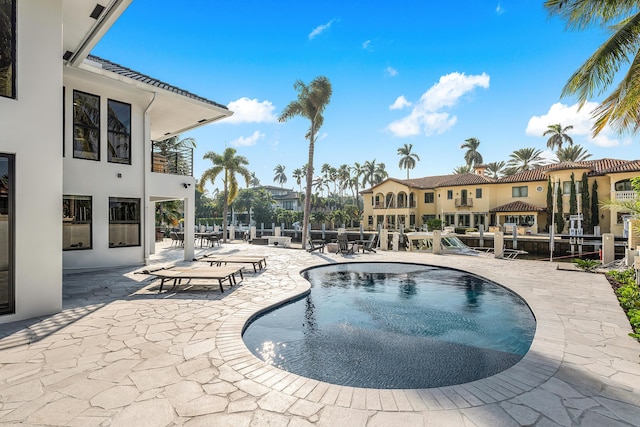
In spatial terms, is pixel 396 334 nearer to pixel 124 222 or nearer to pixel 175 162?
pixel 124 222

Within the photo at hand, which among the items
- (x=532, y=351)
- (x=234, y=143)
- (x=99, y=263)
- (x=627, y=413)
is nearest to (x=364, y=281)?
(x=532, y=351)

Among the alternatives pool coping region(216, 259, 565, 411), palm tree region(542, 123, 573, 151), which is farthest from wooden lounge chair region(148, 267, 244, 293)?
palm tree region(542, 123, 573, 151)

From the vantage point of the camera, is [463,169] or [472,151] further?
[463,169]

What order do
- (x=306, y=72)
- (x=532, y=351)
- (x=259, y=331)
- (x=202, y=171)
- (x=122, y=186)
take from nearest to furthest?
(x=532, y=351)
(x=259, y=331)
(x=122, y=186)
(x=306, y=72)
(x=202, y=171)

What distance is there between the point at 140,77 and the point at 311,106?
11.0 meters

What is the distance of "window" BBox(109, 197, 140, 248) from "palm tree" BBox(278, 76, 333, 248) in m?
10.5

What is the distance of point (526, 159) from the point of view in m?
45.0

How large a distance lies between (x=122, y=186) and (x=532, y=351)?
474 inches

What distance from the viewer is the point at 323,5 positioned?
525 inches

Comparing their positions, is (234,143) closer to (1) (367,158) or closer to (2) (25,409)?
(2) (25,409)

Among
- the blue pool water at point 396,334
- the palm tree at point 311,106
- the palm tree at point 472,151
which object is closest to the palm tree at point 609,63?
the blue pool water at point 396,334

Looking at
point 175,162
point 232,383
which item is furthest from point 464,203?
point 232,383

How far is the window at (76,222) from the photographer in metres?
9.43

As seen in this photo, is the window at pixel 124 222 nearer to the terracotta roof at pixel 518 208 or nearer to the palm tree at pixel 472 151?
the terracotta roof at pixel 518 208
